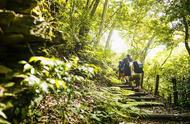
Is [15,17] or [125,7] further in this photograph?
[125,7]

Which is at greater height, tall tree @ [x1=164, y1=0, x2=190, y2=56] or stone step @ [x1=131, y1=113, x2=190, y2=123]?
tall tree @ [x1=164, y1=0, x2=190, y2=56]

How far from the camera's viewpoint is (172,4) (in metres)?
14.3

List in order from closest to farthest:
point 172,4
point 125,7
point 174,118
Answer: point 174,118, point 172,4, point 125,7

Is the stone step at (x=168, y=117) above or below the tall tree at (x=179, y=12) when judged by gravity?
below

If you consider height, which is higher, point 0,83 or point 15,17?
point 15,17

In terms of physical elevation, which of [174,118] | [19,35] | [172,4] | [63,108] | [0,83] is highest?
[172,4]

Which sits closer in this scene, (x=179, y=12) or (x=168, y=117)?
(x=168, y=117)

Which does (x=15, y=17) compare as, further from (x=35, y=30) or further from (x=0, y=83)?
(x=0, y=83)

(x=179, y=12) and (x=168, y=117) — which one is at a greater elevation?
(x=179, y=12)

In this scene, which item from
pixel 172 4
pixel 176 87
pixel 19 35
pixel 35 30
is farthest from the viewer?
pixel 172 4

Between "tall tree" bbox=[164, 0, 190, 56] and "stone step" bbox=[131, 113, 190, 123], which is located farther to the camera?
"tall tree" bbox=[164, 0, 190, 56]

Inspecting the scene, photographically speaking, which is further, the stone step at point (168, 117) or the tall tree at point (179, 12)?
the tall tree at point (179, 12)

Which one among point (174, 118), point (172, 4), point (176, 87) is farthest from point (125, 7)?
point (174, 118)

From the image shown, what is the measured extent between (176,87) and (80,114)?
277 inches
